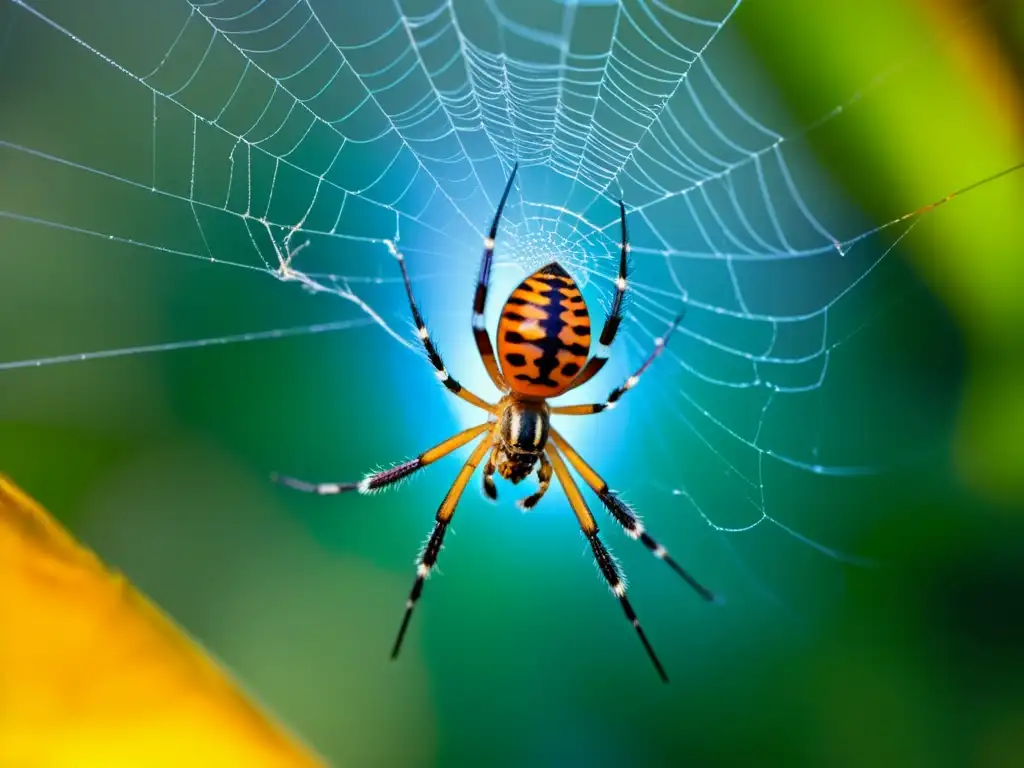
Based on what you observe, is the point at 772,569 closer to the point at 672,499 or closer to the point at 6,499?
the point at 672,499

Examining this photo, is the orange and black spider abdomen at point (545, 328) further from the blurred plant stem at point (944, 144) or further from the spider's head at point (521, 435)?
the blurred plant stem at point (944, 144)

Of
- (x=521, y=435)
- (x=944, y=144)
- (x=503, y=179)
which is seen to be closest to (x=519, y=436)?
(x=521, y=435)

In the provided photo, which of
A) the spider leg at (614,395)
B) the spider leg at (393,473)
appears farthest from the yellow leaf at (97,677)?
the spider leg at (614,395)

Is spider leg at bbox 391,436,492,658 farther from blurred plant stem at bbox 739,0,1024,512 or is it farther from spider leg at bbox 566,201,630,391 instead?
blurred plant stem at bbox 739,0,1024,512

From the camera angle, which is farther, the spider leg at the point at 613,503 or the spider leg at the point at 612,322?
the spider leg at the point at 613,503

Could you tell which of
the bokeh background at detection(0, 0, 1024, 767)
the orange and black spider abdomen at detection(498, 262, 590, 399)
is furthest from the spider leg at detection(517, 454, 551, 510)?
the orange and black spider abdomen at detection(498, 262, 590, 399)

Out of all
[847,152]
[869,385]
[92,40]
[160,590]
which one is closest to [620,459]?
[869,385]
